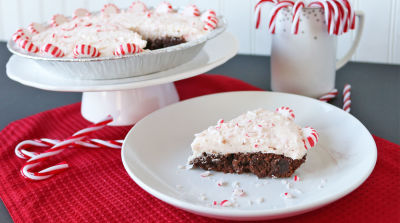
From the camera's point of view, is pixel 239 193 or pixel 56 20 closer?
→ pixel 239 193

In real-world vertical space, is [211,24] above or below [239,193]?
above

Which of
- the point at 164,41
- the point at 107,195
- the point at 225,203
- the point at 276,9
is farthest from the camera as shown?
the point at 164,41

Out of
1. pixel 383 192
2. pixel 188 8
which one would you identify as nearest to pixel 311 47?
pixel 188 8

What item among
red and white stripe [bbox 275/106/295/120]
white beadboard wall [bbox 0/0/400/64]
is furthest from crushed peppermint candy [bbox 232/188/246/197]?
white beadboard wall [bbox 0/0/400/64]

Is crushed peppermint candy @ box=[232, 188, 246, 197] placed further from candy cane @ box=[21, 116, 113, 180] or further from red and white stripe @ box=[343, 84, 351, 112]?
red and white stripe @ box=[343, 84, 351, 112]

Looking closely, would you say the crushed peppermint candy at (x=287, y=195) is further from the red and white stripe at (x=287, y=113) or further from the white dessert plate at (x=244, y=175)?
the red and white stripe at (x=287, y=113)

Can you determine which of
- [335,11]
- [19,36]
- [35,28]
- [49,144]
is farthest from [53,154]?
[335,11]

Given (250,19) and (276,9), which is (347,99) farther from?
(250,19)
